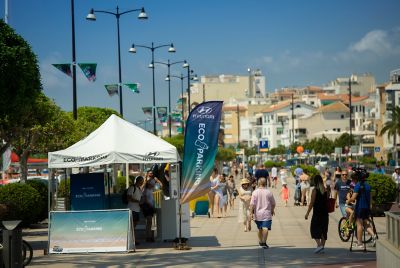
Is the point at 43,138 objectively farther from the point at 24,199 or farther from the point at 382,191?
the point at 382,191

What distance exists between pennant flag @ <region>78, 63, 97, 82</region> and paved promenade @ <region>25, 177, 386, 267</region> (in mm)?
9538

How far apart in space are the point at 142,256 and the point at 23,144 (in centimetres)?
2130

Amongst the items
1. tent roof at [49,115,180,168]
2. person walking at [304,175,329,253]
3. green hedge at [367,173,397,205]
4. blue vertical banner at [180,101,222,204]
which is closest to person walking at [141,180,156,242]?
tent roof at [49,115,180,168]

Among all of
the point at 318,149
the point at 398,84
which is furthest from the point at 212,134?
the point at 318,149

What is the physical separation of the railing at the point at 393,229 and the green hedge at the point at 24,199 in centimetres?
1333

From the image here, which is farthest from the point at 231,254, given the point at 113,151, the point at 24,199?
the point at 24,199

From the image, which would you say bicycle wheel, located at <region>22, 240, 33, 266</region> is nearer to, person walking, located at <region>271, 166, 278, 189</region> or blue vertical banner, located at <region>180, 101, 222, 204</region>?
blue vertical banner, located at <region>180, 101, 222, 204</region>

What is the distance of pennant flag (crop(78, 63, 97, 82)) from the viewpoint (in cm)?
3073

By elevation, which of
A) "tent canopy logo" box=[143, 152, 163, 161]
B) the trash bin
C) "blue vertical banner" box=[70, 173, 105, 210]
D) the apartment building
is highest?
the apartment building

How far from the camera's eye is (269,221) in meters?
17.2

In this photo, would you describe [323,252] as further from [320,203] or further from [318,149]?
[318,149]

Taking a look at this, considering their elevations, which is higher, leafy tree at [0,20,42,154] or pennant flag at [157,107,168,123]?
pennant flag at [157,107,168,123]

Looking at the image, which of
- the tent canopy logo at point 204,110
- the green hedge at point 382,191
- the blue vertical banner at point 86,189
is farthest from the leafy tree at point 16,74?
the green hedge at point 382,191

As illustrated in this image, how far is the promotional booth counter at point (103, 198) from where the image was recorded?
1741 centimetres
